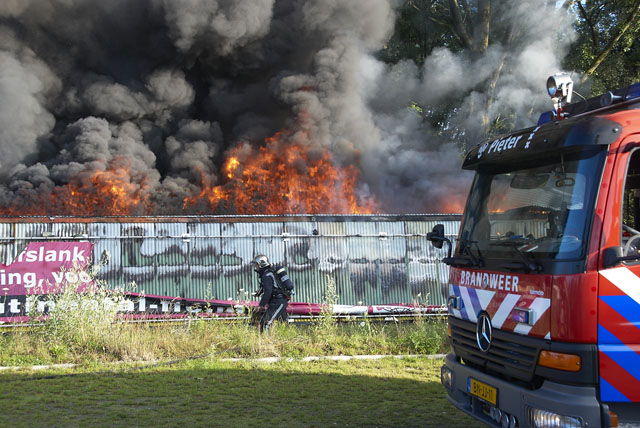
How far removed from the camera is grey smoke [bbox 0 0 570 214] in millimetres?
21859

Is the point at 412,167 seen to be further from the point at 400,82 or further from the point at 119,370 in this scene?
the point at 119,370

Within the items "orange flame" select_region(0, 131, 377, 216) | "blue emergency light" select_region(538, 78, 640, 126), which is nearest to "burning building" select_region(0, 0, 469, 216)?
"orange flame" select_region(0, 131, 377, 216)

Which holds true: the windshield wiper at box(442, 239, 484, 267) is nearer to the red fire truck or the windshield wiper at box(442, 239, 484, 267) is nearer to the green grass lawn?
the red fire truck

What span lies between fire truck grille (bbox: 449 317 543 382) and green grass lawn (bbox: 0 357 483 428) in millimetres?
1173

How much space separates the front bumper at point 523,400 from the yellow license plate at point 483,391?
27mm

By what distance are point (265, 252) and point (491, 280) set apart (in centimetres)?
903

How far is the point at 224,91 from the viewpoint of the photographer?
25.4 meters

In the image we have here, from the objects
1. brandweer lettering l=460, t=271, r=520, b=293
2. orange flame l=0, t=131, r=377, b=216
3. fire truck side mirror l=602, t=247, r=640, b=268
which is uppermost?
orange flame l=0, t=131, r=377, b=216

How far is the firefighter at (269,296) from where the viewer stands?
29.7ft

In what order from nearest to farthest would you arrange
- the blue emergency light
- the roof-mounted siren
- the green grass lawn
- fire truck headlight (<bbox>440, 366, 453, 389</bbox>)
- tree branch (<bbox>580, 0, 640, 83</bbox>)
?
the blue emergency light
fire truck headlight (<bbox>440, 366, 453, 389</bbox>)
the roof-mounted siren
the green grass lawn
tree branch (<bbox>580, 0, 640, 83</bbox>)

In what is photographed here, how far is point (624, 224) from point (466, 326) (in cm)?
140

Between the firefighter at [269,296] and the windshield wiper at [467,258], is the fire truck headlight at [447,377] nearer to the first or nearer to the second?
the windshield wiper at [467,258]

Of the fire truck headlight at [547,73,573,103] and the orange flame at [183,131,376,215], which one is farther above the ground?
the orange flame at [183,131,376,215]

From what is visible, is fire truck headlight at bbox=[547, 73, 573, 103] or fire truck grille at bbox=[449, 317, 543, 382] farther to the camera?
fire truck headlight at bbox=[547, 73, 573, 103]
